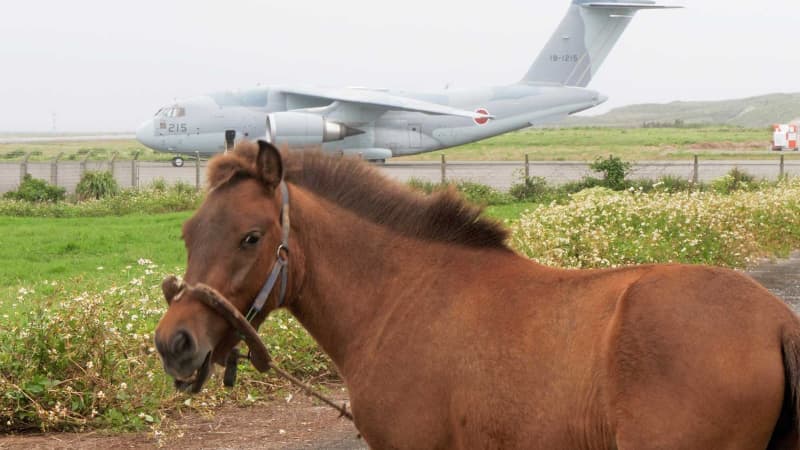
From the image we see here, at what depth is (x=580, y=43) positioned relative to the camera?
42625mm

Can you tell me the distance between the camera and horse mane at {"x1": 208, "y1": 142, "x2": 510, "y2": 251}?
12.9 feet

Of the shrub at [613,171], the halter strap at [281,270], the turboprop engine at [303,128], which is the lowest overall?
the shrub at [613,171]

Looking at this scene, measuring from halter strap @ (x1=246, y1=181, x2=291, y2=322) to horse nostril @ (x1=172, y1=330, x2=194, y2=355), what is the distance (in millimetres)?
288

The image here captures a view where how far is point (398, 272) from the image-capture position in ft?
12.8

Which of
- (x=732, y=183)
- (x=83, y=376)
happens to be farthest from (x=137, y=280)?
(x=732, y=183)

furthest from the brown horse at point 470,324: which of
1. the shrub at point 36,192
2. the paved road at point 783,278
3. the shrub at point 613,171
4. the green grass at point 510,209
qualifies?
the shrub at point 36,192

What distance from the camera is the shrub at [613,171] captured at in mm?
25953

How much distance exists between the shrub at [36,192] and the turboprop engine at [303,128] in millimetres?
7785

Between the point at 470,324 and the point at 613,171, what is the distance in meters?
23.5

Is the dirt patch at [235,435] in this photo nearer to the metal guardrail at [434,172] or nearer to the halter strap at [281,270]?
the halter strap at [281,270]

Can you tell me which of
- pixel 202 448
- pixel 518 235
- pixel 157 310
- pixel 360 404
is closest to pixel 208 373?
pixel 360 404

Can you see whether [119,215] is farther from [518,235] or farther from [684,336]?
[684,336]

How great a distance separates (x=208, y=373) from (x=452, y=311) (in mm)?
925

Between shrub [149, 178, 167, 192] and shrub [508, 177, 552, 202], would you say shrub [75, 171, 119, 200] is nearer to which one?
shrub [149, 178, 167, 192]
